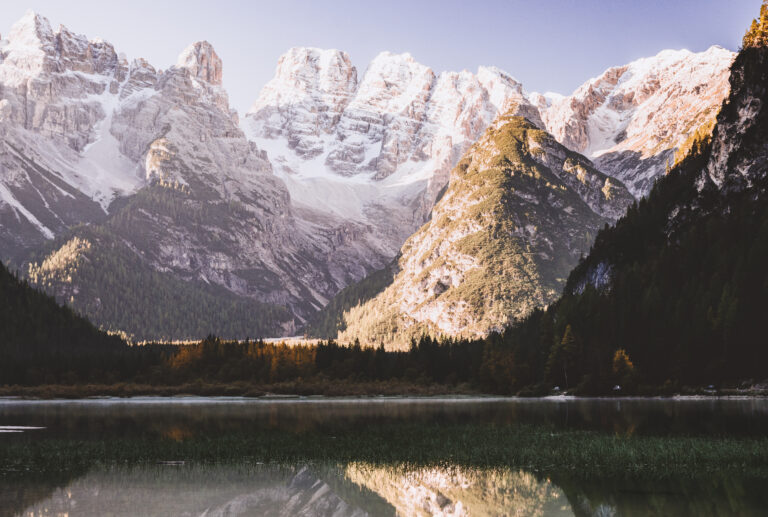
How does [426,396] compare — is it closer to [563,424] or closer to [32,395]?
[32,395]

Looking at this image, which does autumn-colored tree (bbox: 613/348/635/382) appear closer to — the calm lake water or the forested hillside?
the forested hillside

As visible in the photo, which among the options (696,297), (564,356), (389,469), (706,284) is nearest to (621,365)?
(564,356)

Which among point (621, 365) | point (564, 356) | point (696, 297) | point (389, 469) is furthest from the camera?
point (564, 356)

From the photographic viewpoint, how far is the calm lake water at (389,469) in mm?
40719

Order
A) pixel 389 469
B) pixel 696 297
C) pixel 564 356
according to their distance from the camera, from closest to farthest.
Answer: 1. pixel 389 469
2. pixel 696 297
3. pixel 564 356

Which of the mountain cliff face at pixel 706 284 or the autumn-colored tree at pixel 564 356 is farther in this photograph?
the autumn-colored tree at pixel 564 356

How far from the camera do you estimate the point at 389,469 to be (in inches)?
2105

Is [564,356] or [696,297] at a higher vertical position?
[696,297]

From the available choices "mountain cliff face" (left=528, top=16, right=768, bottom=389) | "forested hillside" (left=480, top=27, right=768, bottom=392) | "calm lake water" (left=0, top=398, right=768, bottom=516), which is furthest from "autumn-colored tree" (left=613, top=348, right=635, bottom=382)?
"calm lake water" (left=0, top=398, right=768, bottom=516)

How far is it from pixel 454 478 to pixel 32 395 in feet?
483

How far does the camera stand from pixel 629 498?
41.6 m

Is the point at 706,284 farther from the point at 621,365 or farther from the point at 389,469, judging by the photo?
the point at 389,469

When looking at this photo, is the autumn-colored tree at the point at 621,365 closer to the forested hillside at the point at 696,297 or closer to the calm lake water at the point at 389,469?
the forested hillside at the point at 696,297

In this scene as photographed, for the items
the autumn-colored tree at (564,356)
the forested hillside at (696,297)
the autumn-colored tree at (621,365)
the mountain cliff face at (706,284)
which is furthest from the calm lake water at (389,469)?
the autumn-colored tree at (564,356)
